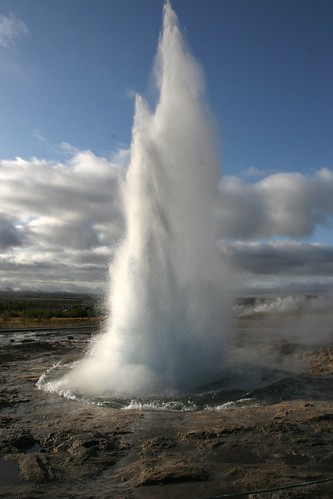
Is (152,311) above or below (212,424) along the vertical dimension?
above

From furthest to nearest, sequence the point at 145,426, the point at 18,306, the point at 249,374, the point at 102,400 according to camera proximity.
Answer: the point at 18,306, the point at 249,374, the point at 102,400, the point at 145,426

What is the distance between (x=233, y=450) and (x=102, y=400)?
12.5 feet

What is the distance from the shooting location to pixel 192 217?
40.8 ft

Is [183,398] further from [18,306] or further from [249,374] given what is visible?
[18,306]

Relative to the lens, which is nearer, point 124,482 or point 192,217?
point 124,482

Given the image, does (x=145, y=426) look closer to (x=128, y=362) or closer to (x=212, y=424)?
(x=212, y=424)

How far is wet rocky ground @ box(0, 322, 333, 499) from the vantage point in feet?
16.4

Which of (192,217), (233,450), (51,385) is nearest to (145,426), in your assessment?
(233,450)

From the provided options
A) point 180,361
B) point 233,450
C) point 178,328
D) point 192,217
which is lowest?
point 233,450

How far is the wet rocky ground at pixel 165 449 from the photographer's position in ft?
16.4

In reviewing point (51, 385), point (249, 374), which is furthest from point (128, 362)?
point (249, 374)

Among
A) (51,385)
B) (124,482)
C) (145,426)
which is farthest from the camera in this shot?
(51,385)

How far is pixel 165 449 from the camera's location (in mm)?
6242

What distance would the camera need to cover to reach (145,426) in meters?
7.33
